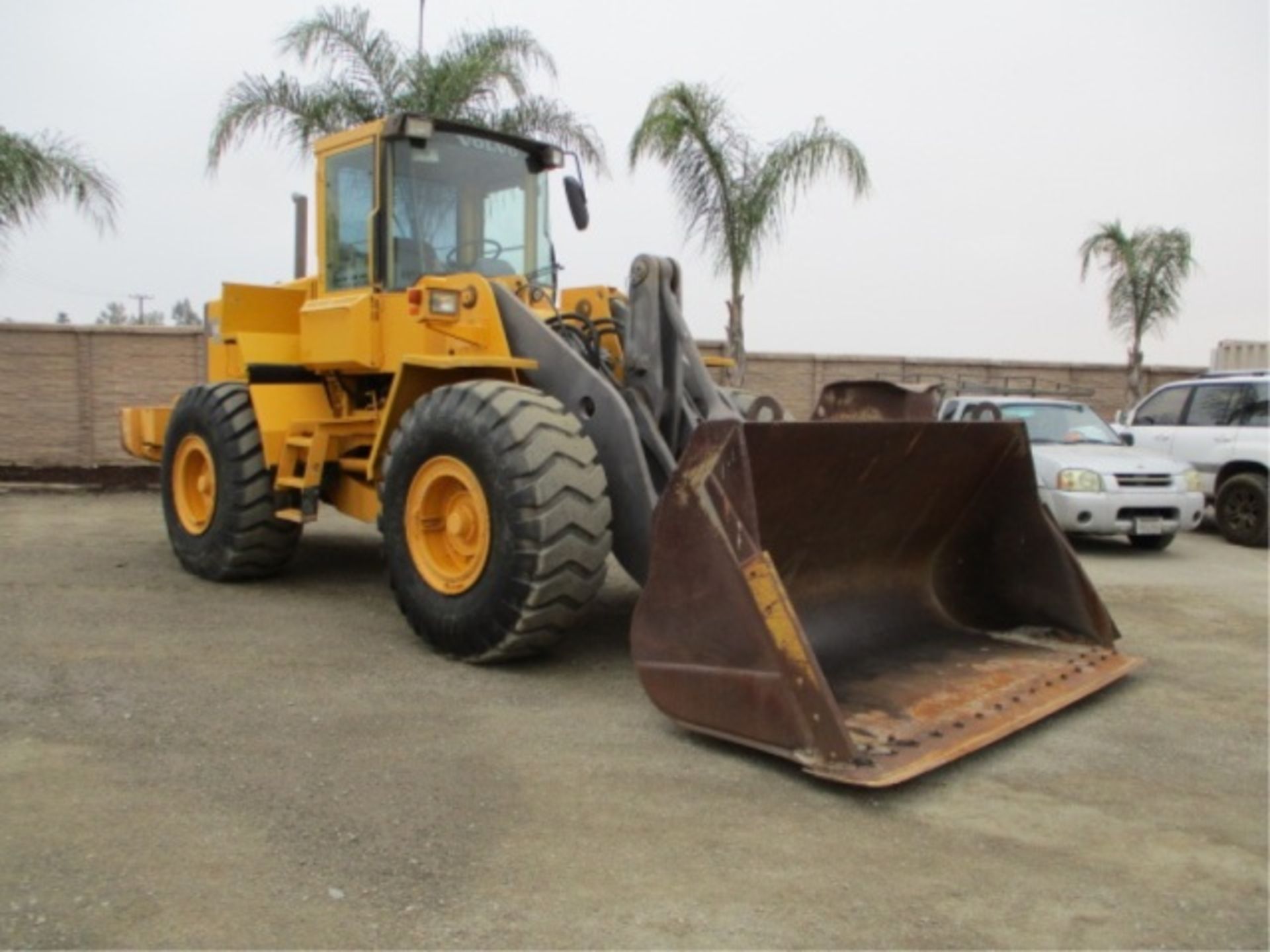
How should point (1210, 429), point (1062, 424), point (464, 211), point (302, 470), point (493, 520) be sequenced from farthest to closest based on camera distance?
point (1210, 429) < point (1062, 424) < point (302, 470) < point (464, 211) < point (493, 520)

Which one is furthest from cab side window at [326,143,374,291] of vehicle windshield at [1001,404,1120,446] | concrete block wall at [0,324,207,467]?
concrete block wall at [0,324,207,467]

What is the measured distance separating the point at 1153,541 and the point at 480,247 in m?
7.49

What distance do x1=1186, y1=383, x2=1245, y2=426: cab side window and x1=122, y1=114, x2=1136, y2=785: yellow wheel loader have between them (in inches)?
284

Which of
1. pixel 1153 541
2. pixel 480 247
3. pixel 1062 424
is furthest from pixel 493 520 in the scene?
pixel 1062 424

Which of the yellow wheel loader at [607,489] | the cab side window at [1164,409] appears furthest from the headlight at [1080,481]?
the yellow wheel loader at [607,489]

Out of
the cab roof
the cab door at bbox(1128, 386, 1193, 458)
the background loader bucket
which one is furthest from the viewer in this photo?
the cab door at bbox(1128, 386, 1193, 458)

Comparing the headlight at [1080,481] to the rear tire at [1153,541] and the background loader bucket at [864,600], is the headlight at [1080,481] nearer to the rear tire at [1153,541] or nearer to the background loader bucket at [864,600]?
the rear tire at [1153,541]

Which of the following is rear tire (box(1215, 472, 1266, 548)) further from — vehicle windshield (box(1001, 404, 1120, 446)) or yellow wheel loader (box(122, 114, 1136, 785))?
yellow wheel loader (box(122, 114, 1136, 785))

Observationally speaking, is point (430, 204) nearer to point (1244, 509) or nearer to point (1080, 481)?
point (1080, 481)

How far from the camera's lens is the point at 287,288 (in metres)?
7.57

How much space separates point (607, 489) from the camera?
5188 mm

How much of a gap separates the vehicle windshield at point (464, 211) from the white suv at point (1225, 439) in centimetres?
Answer: 844

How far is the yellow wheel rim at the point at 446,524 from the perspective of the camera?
530 cm

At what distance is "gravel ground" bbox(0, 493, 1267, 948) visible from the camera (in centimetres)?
299
